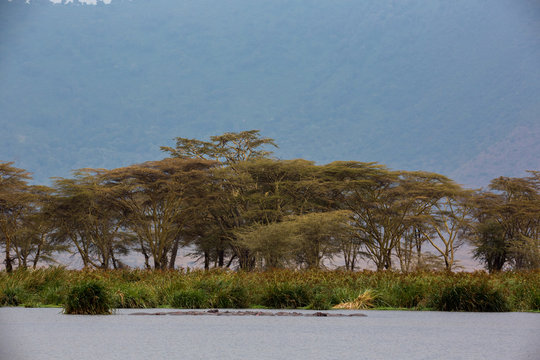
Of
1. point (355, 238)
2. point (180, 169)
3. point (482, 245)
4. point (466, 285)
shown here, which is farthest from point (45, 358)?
point (482, 245)

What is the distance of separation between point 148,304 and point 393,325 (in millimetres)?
7980

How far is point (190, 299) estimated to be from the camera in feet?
60.1

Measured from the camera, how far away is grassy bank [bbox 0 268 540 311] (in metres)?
17.4

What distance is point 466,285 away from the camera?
693 inches

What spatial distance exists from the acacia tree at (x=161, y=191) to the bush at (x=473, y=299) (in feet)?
108

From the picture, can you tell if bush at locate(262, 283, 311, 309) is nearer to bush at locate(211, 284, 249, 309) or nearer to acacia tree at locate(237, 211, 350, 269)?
bush at locate(211, 284, 249, 309)

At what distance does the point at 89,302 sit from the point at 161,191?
111ft

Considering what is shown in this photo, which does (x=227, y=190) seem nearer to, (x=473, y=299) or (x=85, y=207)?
(x=85, y=207)

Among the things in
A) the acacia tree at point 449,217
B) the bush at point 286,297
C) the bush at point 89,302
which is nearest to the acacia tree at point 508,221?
the acacia tree at point 449,217

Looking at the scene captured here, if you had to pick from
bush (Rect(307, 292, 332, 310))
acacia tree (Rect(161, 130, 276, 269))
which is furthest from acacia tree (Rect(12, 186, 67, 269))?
bush (Rect(307, 292, 332, 310))

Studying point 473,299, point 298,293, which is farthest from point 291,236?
point 473,299

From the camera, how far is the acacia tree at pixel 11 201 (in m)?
50.6

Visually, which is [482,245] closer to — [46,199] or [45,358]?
[46,199]

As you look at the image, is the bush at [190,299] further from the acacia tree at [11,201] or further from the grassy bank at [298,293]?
the acacia tree at [11,201]
